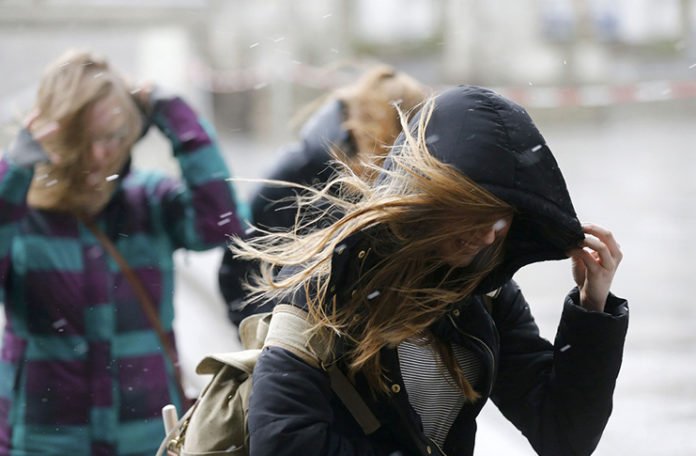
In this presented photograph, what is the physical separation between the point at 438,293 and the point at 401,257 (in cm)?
9

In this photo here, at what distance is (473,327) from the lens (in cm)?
176

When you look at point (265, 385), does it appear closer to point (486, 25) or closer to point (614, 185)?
point (614, 185)

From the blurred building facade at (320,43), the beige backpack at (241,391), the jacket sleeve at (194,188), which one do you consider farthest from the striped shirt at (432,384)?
the blurred building facade at (320,43)

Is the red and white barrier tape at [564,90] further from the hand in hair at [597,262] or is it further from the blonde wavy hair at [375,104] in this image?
the hand in hair at [597,262]

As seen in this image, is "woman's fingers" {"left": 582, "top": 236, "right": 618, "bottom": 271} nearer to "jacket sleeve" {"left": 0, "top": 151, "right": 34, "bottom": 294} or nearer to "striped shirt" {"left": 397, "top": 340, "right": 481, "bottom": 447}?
"striped shirt" {"left": 397, "top": 340, "right": 481, "bottom": 447}

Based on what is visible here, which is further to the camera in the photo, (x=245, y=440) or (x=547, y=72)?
(x=547, y=72)

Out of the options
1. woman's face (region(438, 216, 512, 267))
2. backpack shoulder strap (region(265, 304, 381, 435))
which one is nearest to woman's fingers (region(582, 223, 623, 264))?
woman's face (region(438, 216, 512, 267))

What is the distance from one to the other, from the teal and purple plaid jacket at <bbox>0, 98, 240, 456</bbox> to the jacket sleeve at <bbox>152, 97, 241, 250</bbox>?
0.20m

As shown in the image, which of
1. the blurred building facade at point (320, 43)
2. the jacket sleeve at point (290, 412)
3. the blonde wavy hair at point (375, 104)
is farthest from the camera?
the blurred building facade at point (320, 43)

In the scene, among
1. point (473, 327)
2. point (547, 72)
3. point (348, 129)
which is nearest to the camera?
point (473, 327)

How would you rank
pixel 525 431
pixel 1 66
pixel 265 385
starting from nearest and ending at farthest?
pixel 265 385, pixel 525 431, pixel 1 66

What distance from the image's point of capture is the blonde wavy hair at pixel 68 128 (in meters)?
2.76

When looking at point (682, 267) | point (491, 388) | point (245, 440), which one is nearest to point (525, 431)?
point (491, 388)

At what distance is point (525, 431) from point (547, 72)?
1489 centimetres
